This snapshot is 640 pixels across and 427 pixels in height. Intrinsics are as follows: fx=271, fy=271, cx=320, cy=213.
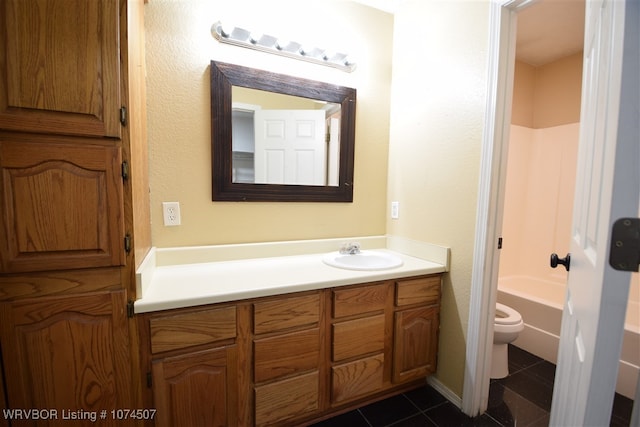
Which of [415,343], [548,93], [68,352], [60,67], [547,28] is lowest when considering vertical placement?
[415,343]

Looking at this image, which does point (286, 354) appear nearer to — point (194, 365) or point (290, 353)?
point (290, 353)

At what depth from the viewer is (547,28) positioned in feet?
6.66

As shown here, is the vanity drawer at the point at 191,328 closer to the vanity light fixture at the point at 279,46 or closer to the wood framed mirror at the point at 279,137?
the wood framed mirror at the point at 279,137

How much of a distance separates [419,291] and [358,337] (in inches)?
17.1

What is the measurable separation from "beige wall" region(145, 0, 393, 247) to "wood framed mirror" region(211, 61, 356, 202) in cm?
6

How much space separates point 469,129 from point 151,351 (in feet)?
5.75

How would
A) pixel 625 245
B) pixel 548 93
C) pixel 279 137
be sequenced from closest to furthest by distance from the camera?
pixel 625 245, pixel 279 137, pixel 548 93

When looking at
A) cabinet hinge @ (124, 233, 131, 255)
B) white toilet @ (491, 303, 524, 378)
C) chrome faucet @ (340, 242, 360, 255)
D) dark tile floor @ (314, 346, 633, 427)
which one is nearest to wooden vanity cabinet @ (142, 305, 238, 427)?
cabinet hinge @ (124, 233, 131, 255)

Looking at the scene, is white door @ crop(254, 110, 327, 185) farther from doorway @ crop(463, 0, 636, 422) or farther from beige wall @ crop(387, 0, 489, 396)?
doorway @ crop(463, 0, 636, 422)

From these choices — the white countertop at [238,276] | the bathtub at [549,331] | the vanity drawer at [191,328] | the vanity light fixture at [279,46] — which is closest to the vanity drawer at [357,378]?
the white countertop at [238,276]

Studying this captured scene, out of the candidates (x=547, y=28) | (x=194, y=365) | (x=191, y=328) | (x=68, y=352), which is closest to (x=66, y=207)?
(x=68, y=352)

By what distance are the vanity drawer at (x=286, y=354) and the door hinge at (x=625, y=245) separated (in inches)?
42.0

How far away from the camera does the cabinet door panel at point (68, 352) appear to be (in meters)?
0.87

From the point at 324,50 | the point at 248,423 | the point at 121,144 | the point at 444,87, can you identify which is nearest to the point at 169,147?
the point at 121,144
